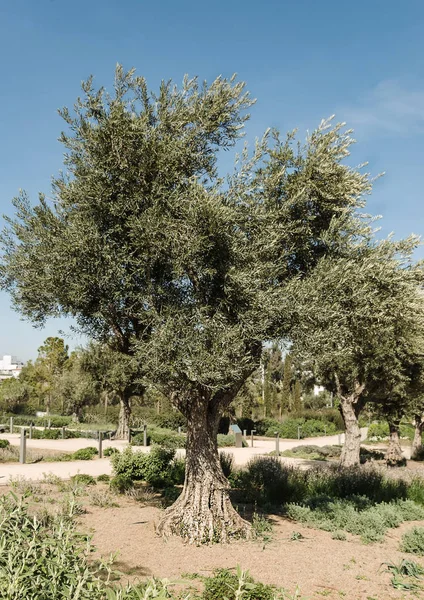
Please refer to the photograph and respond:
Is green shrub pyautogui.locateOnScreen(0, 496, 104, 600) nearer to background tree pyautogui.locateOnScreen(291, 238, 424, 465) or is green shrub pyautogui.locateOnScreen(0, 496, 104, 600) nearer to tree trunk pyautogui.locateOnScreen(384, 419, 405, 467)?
background tree pyautogui.locateOnScreen(291, 238, 424, 465)

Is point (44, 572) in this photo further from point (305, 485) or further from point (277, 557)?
point (305, 485)

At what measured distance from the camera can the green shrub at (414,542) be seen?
1038 cm

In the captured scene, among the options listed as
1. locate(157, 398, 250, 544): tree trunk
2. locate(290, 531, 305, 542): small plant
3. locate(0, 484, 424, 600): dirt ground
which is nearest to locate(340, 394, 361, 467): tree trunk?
locate(0, 484, 424, 600): dirt ground

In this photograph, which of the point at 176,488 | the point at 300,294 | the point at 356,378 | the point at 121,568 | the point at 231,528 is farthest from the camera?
the point at 356,378

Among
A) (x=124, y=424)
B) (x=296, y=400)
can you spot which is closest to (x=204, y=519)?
(x=124, y=424)

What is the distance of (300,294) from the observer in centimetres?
1003

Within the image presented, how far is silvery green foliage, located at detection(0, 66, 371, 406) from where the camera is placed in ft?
31.5

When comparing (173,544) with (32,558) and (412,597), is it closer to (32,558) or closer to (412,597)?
(412,597)

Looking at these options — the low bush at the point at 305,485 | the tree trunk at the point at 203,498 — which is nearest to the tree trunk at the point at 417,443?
the low bush at the point at 305,485

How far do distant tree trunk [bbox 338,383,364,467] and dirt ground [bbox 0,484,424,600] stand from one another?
335 inches

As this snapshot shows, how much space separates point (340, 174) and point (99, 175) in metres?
5.53

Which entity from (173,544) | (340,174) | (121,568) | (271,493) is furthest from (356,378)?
(121,568)

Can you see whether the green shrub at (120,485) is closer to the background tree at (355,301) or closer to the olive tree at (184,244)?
the olive tree at (184,244)

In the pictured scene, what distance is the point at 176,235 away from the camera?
31.5 feet
